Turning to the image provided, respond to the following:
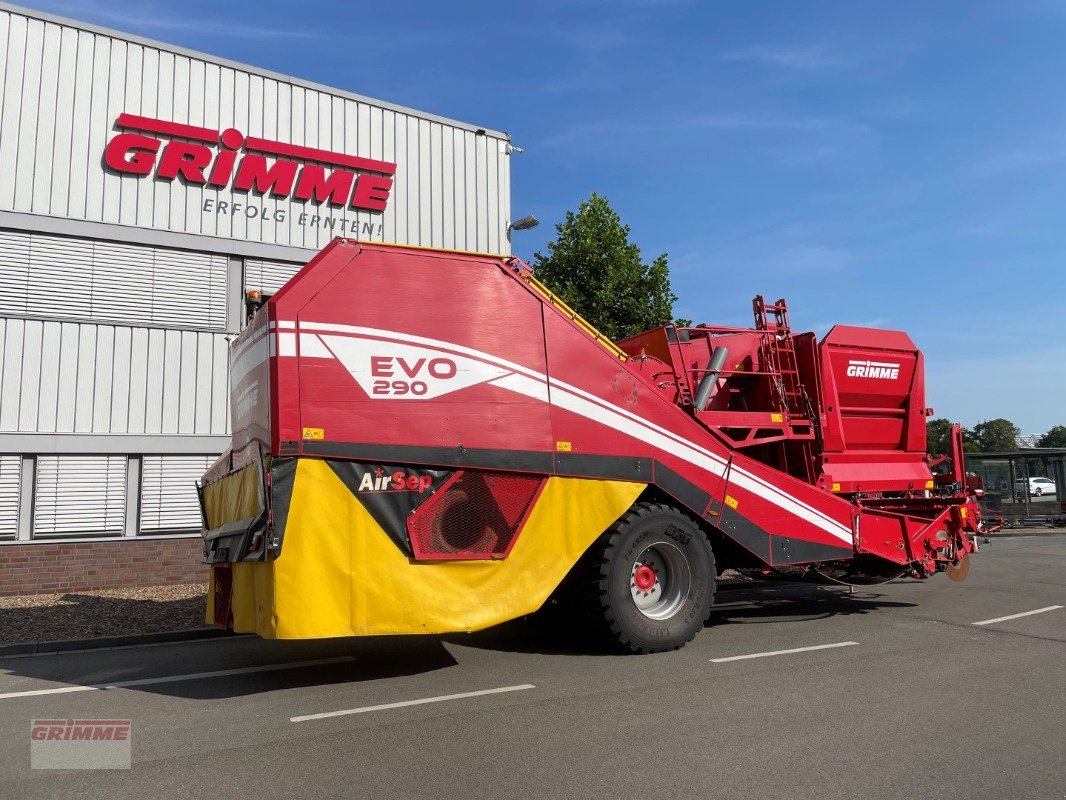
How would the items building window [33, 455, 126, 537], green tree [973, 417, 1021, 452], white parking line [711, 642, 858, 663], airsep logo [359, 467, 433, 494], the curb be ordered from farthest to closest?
green tree [973, 417, 1021, 452]
building window [33, 455, 126, 537]
the curb
white parking line [711, 642, 858, 663]
airsep logo [359, 467, 433, 494]

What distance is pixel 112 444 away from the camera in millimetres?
12352

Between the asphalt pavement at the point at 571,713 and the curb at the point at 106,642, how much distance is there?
0.95 feet

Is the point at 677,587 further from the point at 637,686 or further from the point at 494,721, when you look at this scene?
the point at 494,721

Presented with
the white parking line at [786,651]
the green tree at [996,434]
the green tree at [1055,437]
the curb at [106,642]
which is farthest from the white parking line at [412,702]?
the green tree at [1055,437]

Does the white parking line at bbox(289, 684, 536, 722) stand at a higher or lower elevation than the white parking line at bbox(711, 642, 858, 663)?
higher

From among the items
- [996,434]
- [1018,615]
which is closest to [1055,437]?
[996,434]

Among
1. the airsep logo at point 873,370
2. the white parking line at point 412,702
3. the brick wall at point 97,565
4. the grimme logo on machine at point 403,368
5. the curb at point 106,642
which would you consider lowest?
the curb at point 106,642

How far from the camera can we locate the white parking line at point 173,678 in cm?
640

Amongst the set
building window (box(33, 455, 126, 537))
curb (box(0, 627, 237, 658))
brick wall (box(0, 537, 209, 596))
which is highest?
building window (box(33, 455, 126, 537))

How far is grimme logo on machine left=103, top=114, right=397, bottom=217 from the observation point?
12.9m

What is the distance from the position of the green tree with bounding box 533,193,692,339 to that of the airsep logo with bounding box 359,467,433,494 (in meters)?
17.5

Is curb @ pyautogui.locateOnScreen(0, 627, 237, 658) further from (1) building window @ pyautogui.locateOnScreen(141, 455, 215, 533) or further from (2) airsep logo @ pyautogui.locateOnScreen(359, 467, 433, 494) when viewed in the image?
(1) building window @ pyautogui.locateOnScreen(141, 455, 215, 533)

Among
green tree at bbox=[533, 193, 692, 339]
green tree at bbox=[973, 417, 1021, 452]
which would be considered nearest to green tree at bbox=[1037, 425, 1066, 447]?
green tree at bbox=[973, 417, 1021, 452]

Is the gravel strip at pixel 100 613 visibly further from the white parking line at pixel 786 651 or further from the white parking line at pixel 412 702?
the white parking line at pixel 786 651
